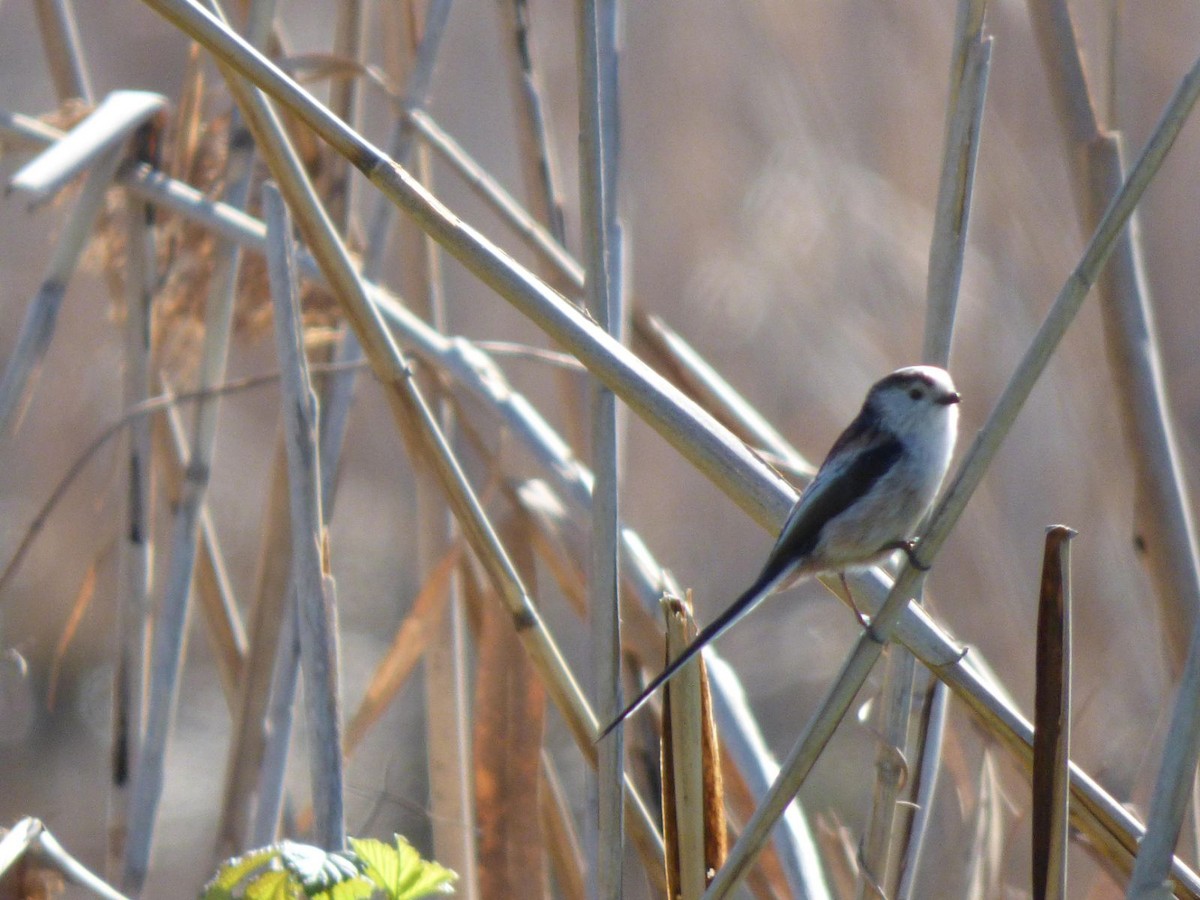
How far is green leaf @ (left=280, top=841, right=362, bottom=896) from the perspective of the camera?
1.20 metres

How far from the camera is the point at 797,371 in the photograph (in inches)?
187

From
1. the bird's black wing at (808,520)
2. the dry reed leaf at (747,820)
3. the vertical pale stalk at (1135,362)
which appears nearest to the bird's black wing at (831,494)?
the bird's black wing at (808,520)

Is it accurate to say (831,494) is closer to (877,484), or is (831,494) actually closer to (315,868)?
(877,484)

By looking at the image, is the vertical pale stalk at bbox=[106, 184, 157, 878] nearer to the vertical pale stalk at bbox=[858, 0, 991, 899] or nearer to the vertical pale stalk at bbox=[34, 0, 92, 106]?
the vertical pale stalk at bbox=[34, 0, 92, 106]

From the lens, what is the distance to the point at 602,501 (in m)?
1.56

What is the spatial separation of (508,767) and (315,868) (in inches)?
37.9

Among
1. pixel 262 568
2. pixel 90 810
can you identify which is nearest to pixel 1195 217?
pixel 262 568

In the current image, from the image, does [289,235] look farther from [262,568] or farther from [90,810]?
[90,810]

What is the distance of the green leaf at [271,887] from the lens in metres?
1.26

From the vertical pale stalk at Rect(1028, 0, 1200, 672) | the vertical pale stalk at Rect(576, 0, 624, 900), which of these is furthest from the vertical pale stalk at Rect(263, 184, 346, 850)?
the vertical pale stalk at Rect(1028, 0, 1200, 672)

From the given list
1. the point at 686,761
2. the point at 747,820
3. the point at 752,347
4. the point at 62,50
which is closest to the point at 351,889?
the point at 686,761

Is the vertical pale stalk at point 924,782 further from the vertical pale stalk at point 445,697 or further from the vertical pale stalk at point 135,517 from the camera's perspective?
the vertical pale stalk at point 135,517

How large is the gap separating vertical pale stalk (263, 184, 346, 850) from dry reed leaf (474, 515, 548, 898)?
1.60ft

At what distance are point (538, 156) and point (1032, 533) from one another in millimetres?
2425
